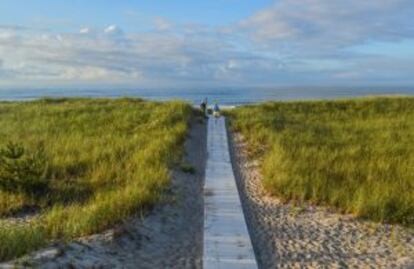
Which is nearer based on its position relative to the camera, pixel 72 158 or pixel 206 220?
A: pixel 206 220

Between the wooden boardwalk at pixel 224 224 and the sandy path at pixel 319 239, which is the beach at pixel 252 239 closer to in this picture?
the sandy path at pixel 319 239

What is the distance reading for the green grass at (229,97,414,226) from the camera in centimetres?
1101

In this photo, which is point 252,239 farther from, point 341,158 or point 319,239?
point 341,158

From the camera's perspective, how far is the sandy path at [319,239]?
817 cm

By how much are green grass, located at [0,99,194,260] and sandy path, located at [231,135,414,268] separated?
6.75ft

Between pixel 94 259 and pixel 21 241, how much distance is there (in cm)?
90

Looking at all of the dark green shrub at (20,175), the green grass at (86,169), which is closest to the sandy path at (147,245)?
the green grass at (86,169)

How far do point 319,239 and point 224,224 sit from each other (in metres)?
1.51

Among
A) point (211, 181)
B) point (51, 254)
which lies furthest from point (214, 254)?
point (211, 181)

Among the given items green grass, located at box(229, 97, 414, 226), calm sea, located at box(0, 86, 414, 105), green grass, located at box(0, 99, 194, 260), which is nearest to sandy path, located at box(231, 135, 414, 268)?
green grass, located at box(229, 97, 414, 226)

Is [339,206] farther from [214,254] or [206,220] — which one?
[214,254]

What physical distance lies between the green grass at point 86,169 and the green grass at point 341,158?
2541mm

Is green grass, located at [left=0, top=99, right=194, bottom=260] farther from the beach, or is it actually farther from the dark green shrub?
the beach

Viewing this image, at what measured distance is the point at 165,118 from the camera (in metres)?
23.9
